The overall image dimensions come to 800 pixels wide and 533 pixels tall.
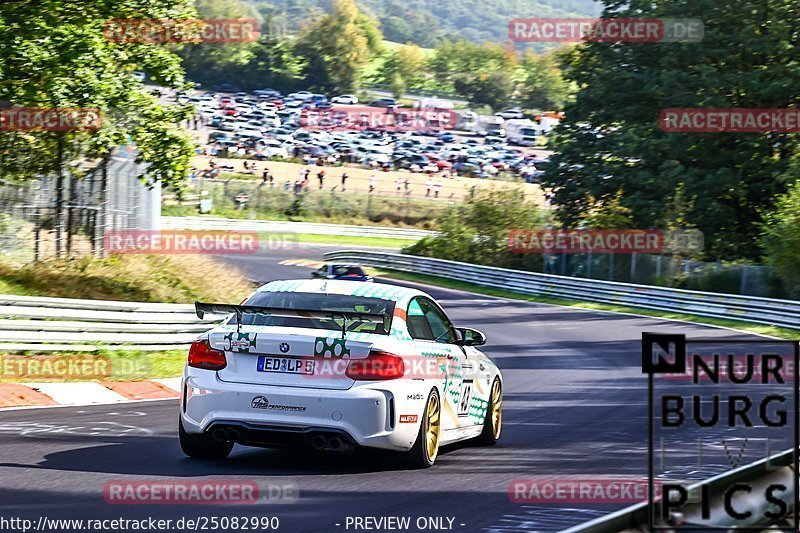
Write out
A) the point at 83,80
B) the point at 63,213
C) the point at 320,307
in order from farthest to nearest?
1. the point at 63,213
2. the point at 83,80
3. the point at 320,307

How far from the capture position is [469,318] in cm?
3462

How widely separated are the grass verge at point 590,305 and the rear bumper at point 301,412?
25255 millimetres

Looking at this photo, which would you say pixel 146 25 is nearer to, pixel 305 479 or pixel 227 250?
pixel 305 479

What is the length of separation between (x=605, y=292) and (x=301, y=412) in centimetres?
3455

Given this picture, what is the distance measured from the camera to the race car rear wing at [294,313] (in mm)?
9086

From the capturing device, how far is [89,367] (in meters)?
16.7

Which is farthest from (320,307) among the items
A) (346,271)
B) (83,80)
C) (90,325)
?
(346,271)

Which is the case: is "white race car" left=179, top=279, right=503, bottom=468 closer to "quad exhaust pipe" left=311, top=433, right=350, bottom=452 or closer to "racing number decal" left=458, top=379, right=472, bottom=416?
"quad exhaust pipe" left=311, top=433, right=350, bottom=452

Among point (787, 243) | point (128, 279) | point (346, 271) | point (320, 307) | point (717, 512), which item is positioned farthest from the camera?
point (787, 243)

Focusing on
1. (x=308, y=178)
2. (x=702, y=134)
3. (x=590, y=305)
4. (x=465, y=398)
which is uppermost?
(x=308, y=178)

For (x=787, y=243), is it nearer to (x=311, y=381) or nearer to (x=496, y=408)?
(x=496, y=408)

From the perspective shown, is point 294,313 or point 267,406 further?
point 294,313

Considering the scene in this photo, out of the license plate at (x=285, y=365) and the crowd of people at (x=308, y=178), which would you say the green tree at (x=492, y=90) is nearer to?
the crowd of people at (x=308, y=178)

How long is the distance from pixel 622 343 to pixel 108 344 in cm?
1421
